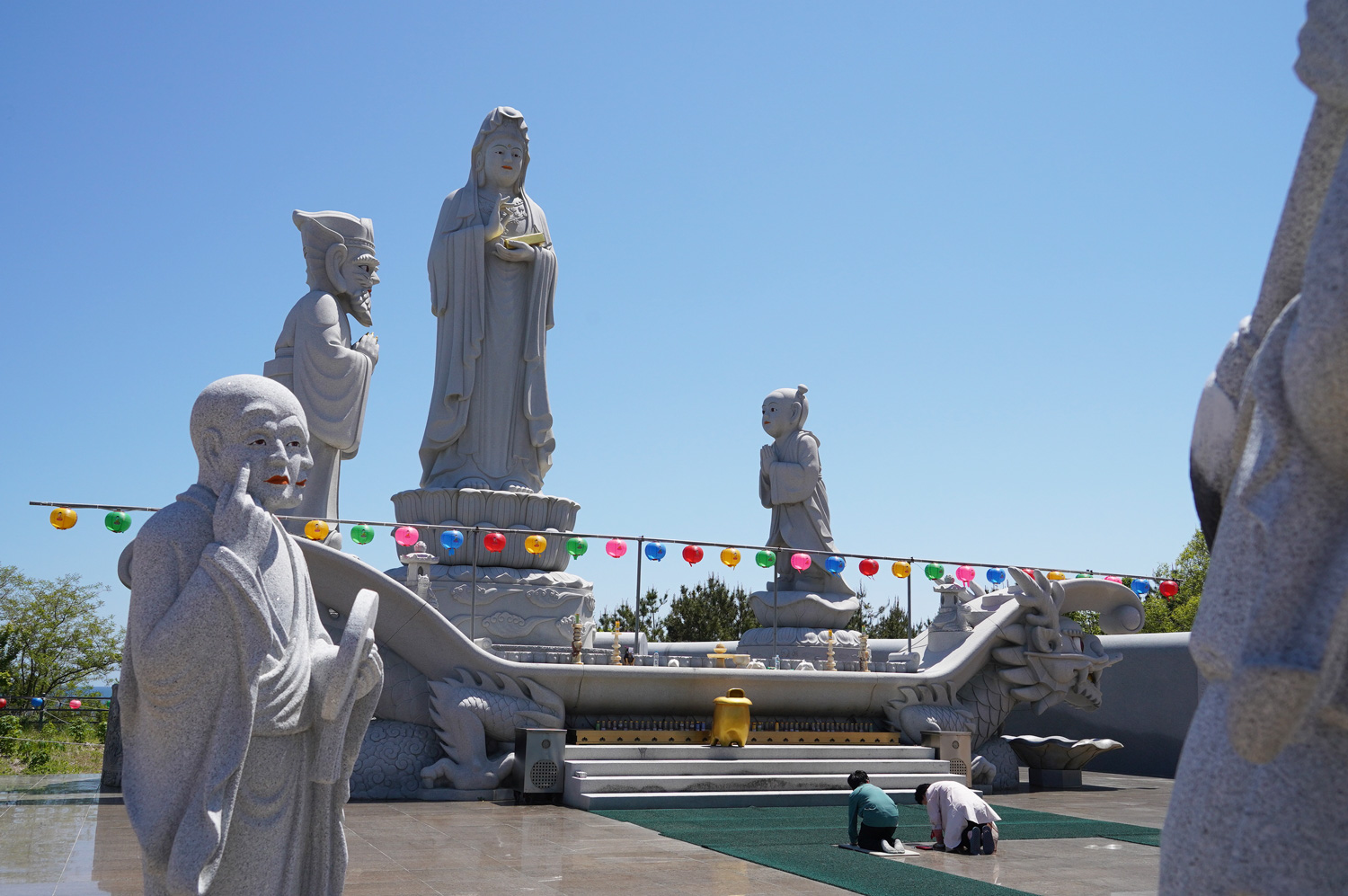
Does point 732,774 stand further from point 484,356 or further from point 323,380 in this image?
point 484,356

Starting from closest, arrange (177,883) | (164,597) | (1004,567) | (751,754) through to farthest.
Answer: (177,883) < (164,597) < (751,754) < (1004,567)

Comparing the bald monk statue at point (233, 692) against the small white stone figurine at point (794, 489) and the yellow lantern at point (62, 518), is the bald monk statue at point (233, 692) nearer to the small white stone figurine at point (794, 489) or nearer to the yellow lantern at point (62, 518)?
the yellow lantern at point (62, 518)

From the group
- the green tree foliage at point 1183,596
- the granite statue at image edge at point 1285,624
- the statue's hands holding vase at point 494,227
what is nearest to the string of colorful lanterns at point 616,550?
the statue's hands holding vase at point 494,227

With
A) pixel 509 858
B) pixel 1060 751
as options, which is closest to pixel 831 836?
pixel 509 858

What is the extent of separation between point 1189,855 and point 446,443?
11.2 meters

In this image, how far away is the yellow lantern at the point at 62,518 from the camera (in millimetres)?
9125

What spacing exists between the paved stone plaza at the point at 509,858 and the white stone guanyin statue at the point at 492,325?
440cm

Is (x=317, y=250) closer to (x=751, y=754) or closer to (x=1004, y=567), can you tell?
(x=751, y=754)

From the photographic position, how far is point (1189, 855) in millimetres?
2043

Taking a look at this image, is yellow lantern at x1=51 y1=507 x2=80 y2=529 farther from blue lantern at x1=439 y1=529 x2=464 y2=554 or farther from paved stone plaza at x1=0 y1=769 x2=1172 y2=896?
blue lantern at x1=439 y1=529 x2=464 y2=554

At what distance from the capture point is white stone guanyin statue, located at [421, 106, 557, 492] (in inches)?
500

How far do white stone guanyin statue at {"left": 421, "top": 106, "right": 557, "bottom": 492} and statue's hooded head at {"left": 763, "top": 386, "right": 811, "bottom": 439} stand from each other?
322 cm

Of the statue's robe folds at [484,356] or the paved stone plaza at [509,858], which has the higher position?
the statue's robe folds at [484,356]

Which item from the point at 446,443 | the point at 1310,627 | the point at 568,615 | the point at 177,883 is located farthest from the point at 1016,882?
the point at 446,443
